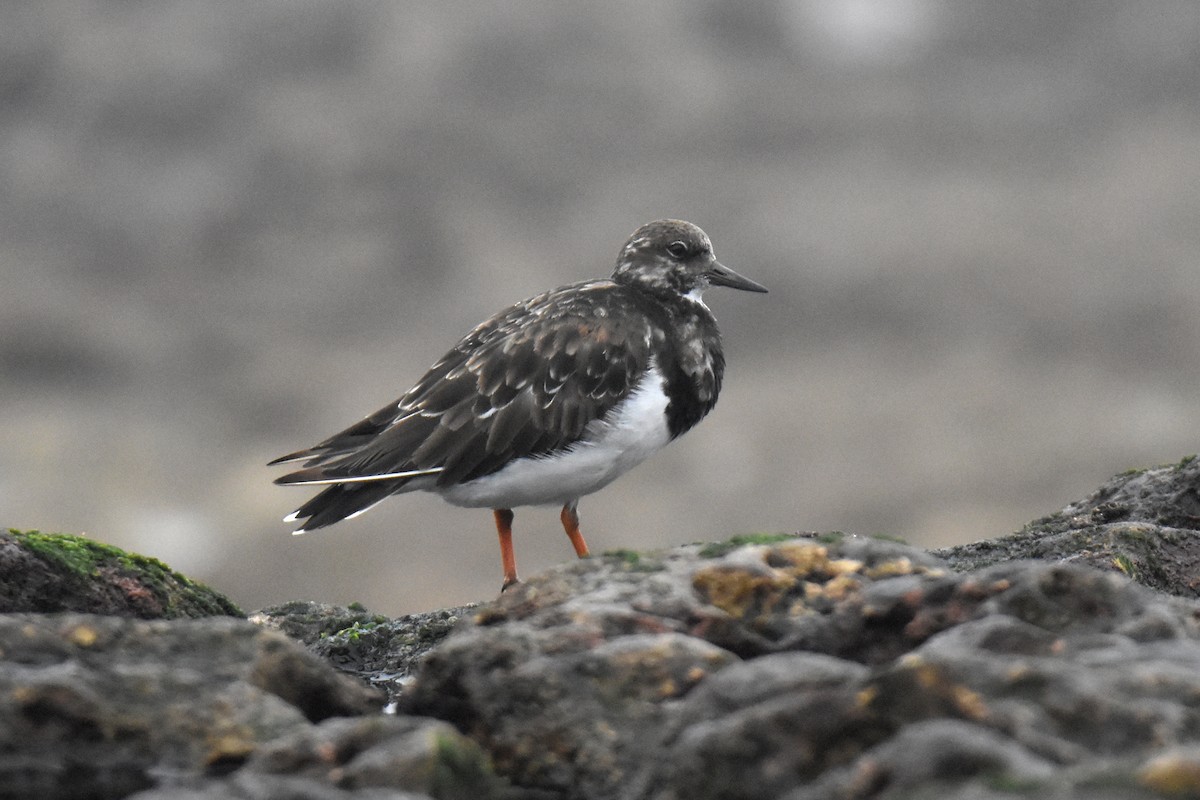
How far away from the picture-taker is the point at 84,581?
5406mm

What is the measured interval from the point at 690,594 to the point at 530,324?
12.8 feet

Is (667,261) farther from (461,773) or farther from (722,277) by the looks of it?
(461,773)

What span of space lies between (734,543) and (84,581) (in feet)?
8.75

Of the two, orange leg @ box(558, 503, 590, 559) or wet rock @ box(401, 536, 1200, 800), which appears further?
orange leg @ box(558, 503, 590, 559)

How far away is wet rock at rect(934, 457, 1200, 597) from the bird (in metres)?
1.78

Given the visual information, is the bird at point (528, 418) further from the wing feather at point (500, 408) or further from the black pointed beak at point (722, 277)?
the black pointed beak at point (722, 277)

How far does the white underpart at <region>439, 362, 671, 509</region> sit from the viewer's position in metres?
7.41

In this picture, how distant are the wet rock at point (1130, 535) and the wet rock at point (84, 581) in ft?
11.0

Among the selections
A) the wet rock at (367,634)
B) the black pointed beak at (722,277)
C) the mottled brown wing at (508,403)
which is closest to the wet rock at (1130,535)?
the mottled brown wing at (508,403)

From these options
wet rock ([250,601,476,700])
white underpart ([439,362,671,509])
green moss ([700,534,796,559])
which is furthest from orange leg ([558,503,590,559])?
green moss ([700,534,796,559])

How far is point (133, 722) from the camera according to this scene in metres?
3.42

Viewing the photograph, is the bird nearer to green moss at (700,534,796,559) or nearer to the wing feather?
the wing feather

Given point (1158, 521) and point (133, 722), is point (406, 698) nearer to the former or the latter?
point (133, 722)

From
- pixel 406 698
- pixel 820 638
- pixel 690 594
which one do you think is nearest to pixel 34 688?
pixel 406 698
